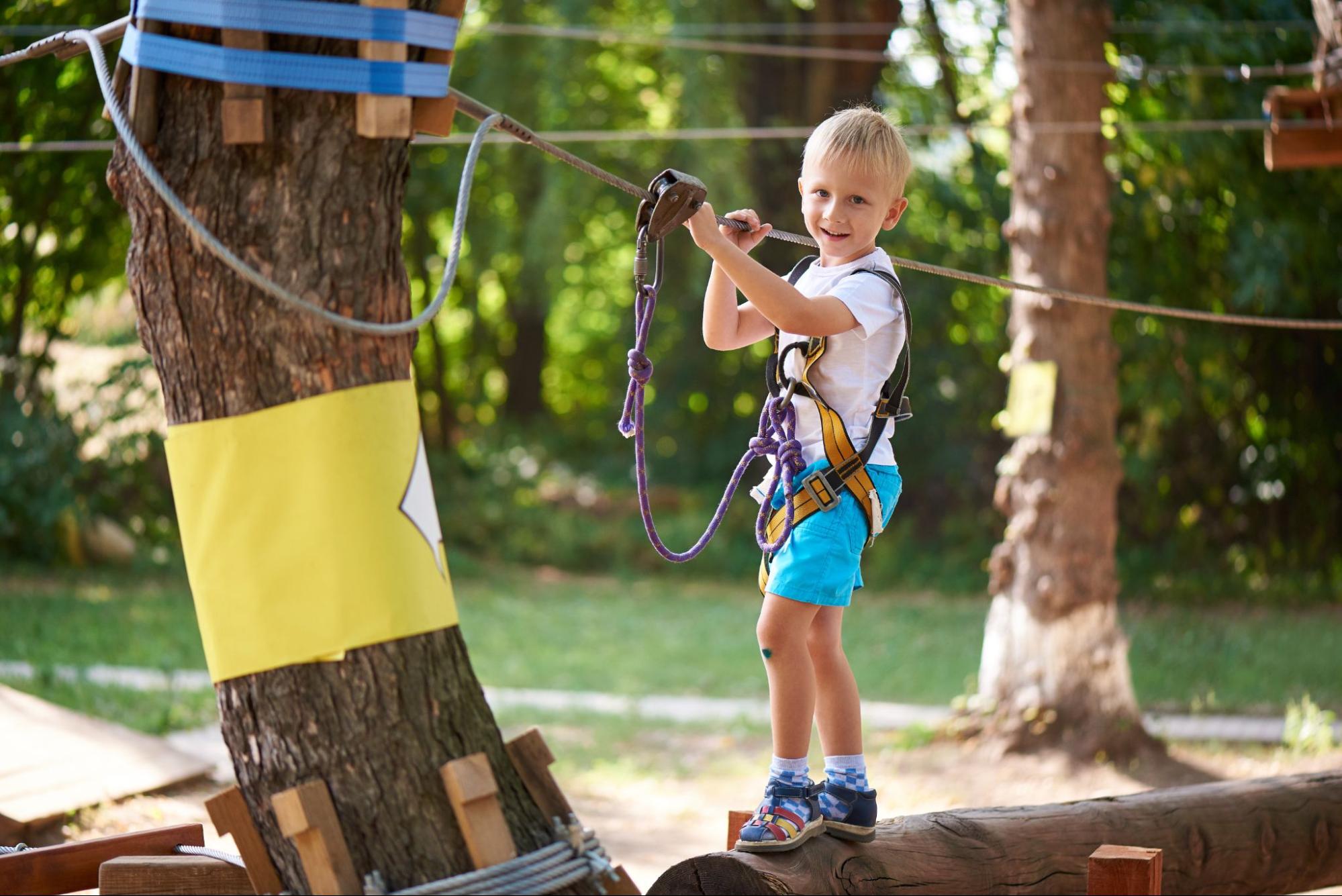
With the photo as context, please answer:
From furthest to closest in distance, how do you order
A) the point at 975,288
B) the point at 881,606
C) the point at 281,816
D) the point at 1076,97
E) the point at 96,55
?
1. the point at 975,288
2. the point at 881,606
3. the point at 1076,97
4. the point at 96,55
5. the point at 281,816

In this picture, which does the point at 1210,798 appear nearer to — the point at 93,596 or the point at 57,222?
the point at 93,596

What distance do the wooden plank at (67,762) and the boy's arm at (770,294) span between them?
3.29 meters

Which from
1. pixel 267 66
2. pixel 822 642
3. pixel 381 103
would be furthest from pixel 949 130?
pixel 267 66

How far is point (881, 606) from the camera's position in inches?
453

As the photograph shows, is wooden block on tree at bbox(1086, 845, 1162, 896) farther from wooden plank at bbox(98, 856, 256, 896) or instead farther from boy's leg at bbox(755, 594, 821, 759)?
wooden plank at bbox(98, 856, 256, 896)

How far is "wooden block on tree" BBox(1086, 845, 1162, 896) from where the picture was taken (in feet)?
8.15

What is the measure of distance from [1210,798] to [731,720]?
4.45 meters

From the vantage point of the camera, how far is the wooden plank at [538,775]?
220 centimetres

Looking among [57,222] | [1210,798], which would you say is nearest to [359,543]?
[1210,798]

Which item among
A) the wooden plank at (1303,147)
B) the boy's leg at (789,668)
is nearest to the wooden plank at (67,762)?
the boy's leg at (789,668)

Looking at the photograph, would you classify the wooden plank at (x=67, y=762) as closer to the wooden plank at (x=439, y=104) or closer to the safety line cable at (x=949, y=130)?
the safety line cable at (x=949, y=130)

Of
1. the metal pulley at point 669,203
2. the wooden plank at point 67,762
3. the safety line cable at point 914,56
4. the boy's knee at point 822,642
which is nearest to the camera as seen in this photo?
the metal pulley at point 669,203

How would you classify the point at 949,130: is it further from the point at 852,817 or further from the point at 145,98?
the point at 145,98

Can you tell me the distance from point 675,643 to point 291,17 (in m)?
8.20
